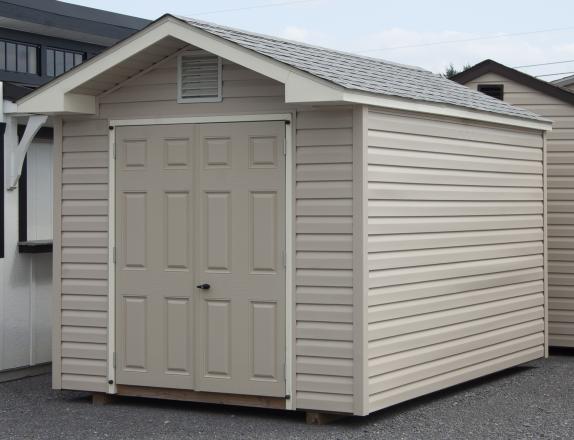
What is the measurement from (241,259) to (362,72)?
1.84 m

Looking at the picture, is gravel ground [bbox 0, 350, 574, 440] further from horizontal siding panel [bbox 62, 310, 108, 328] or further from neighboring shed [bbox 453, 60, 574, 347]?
neighboring shed [bbox 453, 60, 574, 347]

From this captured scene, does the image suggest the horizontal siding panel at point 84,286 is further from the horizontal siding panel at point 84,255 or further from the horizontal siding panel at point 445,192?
the horizontal siding panel at point 445,192

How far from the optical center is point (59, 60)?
63.4ft

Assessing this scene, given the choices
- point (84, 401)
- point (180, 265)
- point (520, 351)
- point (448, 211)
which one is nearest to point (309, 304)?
point (180, 265)

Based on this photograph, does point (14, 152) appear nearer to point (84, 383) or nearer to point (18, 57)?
point (84, 383)

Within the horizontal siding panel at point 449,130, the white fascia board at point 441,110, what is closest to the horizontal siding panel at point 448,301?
the horizontal siding panel at point 449,130

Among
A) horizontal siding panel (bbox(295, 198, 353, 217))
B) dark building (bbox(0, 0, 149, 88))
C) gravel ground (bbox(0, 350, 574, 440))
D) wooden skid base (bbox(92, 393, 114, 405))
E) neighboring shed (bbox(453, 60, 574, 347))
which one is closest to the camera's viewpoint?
gravel ground (bbox(0, 350, 574, 440))

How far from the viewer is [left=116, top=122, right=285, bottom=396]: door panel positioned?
8477 mm

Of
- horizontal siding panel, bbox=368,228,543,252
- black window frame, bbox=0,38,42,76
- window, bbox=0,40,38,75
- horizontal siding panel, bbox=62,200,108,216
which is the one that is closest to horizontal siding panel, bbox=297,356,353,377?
horizontal siding panel, bbox=368,228,543,252

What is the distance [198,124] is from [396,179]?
156 cm

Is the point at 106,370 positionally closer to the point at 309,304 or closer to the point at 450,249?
the point at 309,304

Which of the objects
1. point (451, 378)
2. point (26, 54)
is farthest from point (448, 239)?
point (26, 54)

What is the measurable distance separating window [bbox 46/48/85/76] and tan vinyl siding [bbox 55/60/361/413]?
10.2m

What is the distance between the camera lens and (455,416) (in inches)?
339
